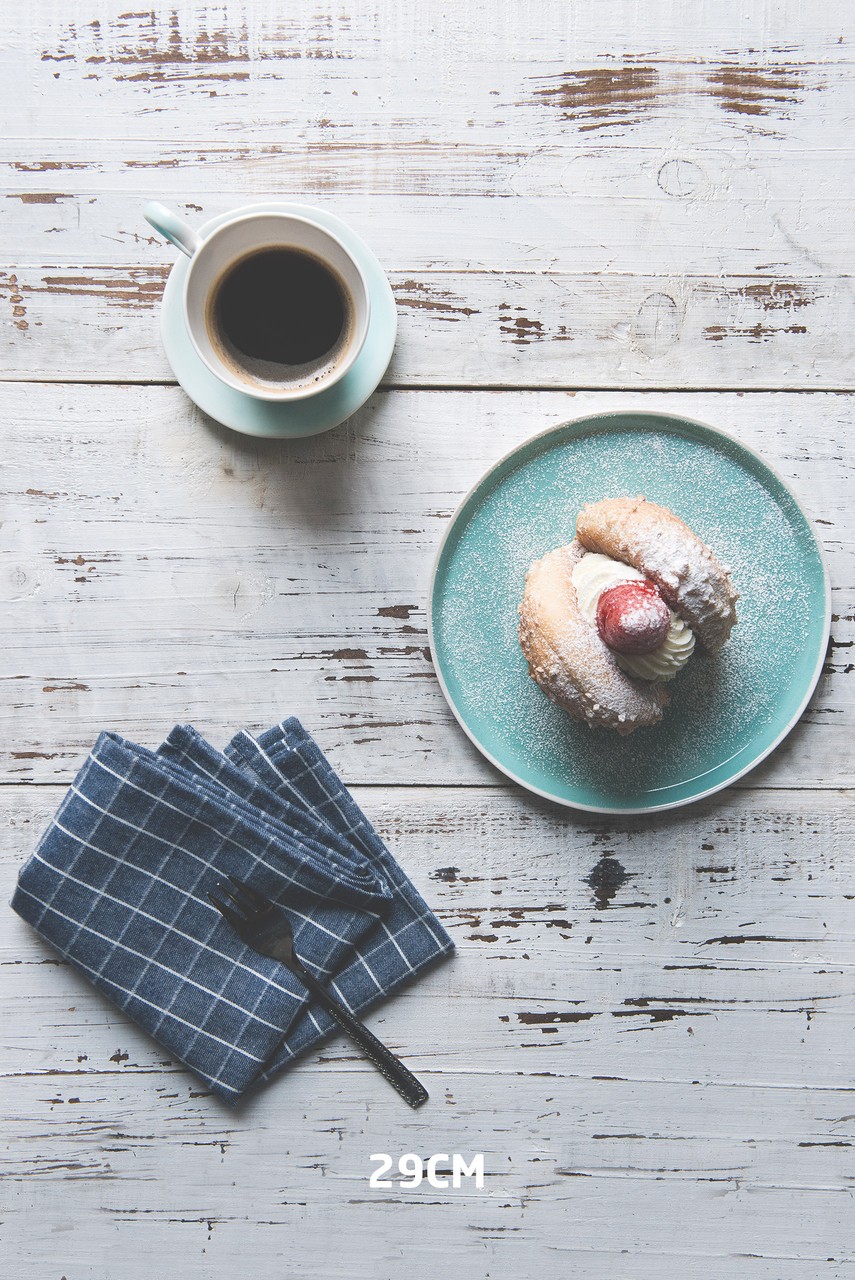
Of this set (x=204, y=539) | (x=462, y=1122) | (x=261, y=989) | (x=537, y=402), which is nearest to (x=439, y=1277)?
(x=462, y=1122)

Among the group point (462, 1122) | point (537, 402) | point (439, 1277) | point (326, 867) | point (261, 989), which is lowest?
point (439, 1277)

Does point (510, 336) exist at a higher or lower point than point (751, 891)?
higher

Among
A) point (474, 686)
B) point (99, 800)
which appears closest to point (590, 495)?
point (474, 686)

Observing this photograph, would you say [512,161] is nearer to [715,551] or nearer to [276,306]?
[276,306]

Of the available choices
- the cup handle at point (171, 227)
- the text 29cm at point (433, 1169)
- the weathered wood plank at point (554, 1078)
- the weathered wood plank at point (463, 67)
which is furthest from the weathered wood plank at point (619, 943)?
the weathered wood plank at point (463, 67)

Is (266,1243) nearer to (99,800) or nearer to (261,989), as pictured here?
(261,989)
